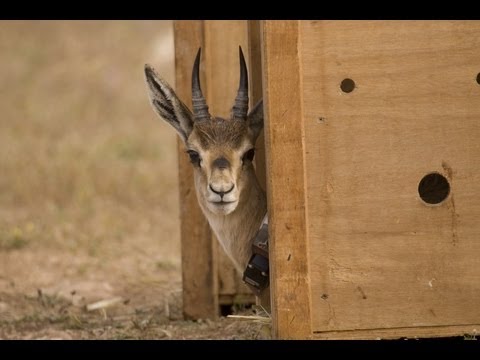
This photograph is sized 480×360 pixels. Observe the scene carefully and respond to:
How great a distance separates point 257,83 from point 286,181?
5.39ft

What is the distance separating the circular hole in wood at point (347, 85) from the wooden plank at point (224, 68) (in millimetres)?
2171

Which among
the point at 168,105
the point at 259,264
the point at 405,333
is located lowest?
the point at 405,333

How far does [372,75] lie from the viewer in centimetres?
486

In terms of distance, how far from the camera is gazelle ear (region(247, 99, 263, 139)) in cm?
598

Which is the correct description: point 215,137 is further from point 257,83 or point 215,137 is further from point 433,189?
point 433,189

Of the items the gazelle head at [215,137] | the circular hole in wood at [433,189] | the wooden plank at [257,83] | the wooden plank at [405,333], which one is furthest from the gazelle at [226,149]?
the wooden plank at [405,333]

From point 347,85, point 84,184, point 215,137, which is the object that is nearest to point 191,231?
point 215,137

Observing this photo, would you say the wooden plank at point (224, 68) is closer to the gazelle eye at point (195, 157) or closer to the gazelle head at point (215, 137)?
the gazelle head at point (215, 137)

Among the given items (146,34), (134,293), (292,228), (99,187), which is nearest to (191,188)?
(134,293)

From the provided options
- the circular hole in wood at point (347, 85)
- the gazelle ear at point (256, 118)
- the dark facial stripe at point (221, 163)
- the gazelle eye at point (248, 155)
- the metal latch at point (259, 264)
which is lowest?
the metal latch at point (259, 264)

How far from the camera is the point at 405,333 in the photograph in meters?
4.84

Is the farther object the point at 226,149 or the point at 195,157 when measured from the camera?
the point at 195,157

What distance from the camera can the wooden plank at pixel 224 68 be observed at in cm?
695
